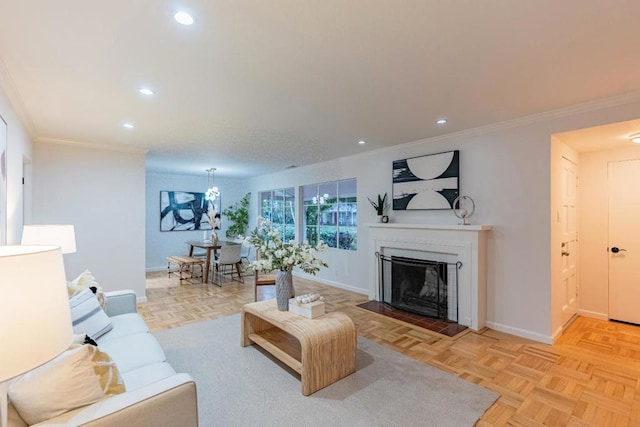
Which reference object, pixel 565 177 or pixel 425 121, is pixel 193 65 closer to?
pixel 425 121

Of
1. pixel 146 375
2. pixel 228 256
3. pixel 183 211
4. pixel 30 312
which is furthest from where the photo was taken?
pixel 183 211

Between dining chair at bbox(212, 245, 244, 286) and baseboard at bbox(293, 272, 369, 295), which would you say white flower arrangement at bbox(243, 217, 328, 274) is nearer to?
baseboard at bbox(293, 272, 369, 295)

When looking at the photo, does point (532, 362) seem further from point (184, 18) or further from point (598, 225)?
point (184, 18)

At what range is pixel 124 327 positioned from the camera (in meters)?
2.38

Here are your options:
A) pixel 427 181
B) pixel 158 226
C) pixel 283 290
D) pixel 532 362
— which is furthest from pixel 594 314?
pixel 158 226

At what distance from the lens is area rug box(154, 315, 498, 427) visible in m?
1.95

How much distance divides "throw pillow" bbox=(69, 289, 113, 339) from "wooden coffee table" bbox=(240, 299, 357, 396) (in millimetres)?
1141

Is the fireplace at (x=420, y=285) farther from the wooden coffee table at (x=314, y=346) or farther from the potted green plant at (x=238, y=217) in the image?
the potted green plant at (x=238, y=217)

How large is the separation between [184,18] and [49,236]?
7.58ft

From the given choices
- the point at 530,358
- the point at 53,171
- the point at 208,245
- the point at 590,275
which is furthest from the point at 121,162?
the point at 590,275

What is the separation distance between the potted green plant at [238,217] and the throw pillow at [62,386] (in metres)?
6.81

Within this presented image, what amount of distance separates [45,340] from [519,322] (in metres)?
3.90

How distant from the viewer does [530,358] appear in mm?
2770

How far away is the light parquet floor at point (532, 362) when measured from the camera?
2.02 m
